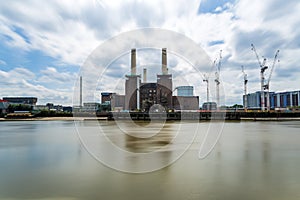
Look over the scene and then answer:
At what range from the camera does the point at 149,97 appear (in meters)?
71.3

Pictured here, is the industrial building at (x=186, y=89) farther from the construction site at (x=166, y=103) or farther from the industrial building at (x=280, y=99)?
the industrial building at (x=280, y=99)

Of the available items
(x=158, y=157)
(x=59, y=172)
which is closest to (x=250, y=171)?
(x=158, y=157)

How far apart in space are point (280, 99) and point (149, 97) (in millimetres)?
77093

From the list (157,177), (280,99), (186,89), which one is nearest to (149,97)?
(186,89)

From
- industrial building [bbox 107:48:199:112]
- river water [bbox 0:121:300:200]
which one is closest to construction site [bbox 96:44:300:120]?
industrial building [bbox 107:48:199:112]

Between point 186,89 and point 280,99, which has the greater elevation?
point 280,99

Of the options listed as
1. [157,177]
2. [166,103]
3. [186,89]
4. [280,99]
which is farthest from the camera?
[280,99]

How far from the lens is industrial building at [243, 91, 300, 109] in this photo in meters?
99.3

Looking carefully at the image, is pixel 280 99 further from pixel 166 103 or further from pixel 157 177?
pixel 157 177

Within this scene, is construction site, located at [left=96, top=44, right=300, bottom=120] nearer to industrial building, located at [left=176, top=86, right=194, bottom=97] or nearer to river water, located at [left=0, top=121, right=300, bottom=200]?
industrial building, located at [left=176, top=86, right=194, bottom=97]

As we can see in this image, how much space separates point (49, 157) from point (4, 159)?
1.81m

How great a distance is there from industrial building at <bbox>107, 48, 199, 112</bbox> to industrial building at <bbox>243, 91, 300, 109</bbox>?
53.2 metres

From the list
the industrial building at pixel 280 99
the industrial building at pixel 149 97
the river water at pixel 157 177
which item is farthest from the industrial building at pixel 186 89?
the industrial building at pixel 280 99

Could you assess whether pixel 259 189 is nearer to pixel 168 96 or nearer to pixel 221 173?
pixel 221 173
